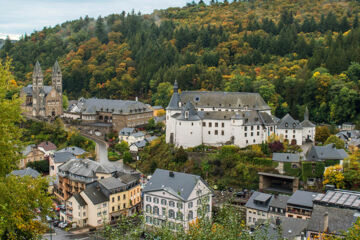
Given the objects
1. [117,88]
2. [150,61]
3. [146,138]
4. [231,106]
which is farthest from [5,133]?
[150,61]

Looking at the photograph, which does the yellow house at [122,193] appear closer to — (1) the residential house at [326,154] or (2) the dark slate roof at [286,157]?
(2) the dark slate roof at [286,157]

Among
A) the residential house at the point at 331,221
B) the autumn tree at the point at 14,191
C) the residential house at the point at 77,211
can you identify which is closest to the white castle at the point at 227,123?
the residential house at the point at 77,211

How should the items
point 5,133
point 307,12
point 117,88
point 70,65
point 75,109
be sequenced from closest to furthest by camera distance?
1. point 5,133
2. point 75,109
3. point 117,88
4. point 70,65
5. point 307,12

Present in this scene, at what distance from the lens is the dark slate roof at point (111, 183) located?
38438 millimetres

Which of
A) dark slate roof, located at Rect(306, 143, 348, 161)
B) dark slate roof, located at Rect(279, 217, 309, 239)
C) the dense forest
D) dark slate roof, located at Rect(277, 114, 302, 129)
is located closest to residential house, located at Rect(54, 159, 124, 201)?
dark slate roof, located at Rect(279, 217, 309, 239)

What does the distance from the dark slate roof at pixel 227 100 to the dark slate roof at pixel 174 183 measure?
1673cm

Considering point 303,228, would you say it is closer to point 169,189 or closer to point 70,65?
point 169,189

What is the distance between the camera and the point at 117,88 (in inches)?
3386

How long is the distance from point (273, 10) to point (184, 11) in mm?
30458

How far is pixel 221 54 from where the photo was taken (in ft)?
279

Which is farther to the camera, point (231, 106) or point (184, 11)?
A: point (184, 11)

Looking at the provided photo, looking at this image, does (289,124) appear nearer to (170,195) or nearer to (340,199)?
(340,199)

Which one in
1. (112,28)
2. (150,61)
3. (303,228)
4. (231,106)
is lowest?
(303,228)

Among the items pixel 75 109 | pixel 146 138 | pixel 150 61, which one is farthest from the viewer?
pixel 150 61
